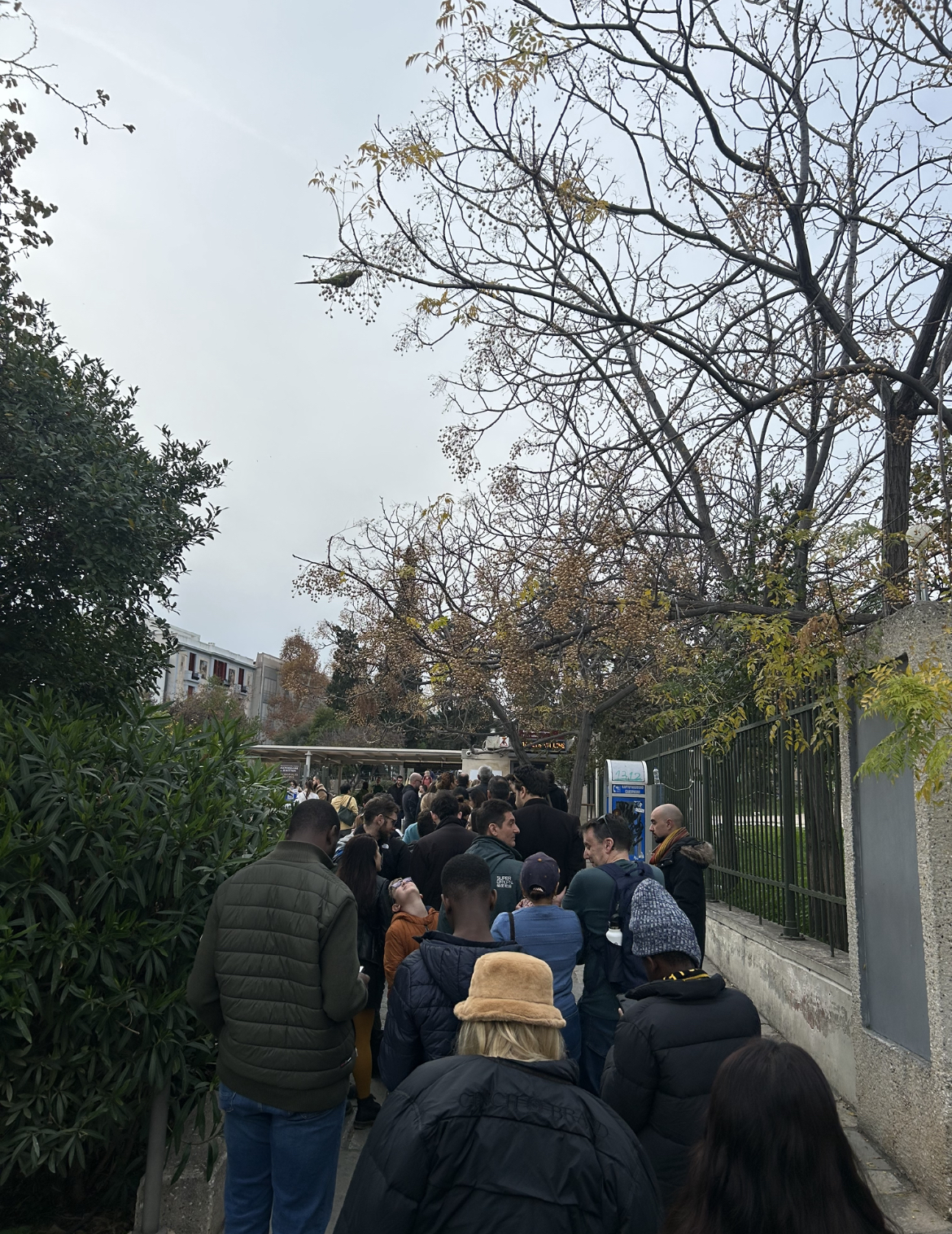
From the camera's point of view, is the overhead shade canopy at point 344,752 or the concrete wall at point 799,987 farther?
the overhead shade canopy at point 344,752

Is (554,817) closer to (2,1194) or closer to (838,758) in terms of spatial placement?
(838,758)

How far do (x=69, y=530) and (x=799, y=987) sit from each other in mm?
5883

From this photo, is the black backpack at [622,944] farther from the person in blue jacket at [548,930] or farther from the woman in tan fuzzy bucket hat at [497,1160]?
the woman in tan fuzzy bucket hat at [497,1160]

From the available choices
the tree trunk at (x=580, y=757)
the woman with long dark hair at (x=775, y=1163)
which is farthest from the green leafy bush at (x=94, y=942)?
the tree trunk at (x=580, y=757)

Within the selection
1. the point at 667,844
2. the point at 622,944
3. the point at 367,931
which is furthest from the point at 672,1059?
the point at 667,844

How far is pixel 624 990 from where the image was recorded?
485cm

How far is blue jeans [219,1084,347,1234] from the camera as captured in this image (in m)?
3.48

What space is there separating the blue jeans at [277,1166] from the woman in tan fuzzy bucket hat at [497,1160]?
1614mm

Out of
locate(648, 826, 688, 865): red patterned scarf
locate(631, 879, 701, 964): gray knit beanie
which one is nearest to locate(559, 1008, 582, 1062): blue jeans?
locate(631, 879, 701, 964): gray knit beanie

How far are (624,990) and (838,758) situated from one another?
257 centimetres

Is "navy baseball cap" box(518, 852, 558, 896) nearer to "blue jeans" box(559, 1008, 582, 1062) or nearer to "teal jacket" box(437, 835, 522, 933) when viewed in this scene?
"blue jeans" box(559, 1008, 582, 1062)

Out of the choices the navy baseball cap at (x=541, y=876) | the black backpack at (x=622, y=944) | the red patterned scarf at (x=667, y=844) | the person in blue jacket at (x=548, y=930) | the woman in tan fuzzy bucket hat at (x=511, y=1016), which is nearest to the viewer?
the woman in tan fuzzy bucket hat at (x=511, y=1016)

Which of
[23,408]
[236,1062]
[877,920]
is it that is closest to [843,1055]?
[877,920]

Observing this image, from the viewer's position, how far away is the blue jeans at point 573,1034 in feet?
15.3
